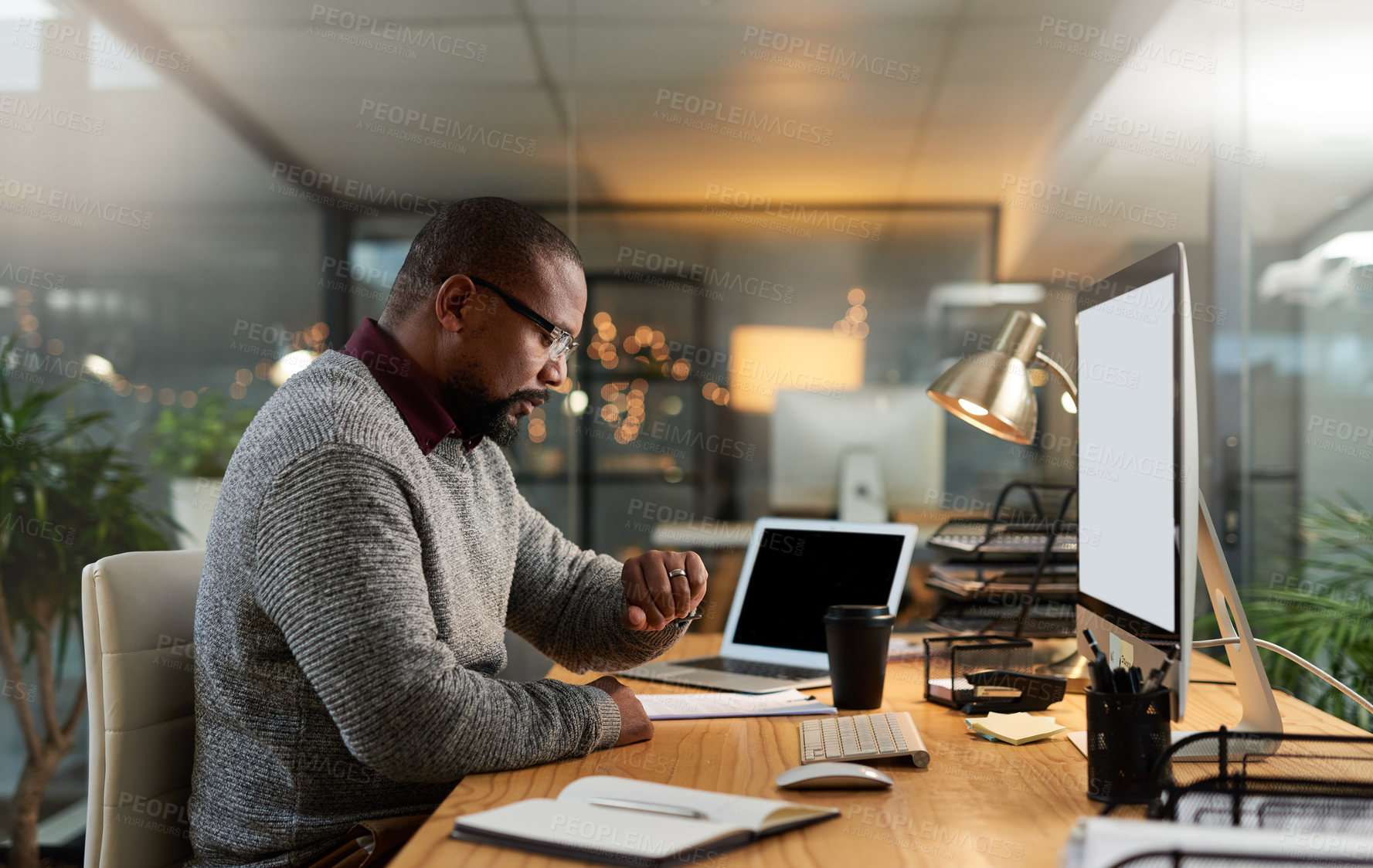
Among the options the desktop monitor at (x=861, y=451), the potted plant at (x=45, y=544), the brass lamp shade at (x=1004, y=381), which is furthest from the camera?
the desktop monitor at (x=861, y=451)

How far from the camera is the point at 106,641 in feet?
3.84

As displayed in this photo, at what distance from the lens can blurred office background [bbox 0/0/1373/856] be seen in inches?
116

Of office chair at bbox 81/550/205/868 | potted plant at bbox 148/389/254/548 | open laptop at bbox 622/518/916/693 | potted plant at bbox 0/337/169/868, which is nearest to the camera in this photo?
office chair at bbox 81/550/205/868

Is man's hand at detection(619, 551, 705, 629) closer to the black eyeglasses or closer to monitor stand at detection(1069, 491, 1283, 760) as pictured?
the black eyeglasses

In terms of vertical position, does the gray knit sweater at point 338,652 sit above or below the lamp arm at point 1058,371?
below

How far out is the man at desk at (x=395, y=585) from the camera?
0.95 metres

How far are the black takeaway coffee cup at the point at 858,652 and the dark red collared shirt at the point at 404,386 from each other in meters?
0.59

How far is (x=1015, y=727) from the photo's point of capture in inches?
45.3

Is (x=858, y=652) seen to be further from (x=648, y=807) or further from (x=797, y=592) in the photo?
(x=648, y=807)

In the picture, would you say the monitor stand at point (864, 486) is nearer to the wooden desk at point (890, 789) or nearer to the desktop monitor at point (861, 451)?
the desktop monitor at point (861, 451)

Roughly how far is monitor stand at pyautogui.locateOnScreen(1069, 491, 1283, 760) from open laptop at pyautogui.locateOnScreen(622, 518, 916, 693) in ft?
1.72

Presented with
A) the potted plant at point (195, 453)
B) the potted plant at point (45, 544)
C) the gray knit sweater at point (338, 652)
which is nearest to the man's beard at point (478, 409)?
the gray knit sweater at point (338, 652)

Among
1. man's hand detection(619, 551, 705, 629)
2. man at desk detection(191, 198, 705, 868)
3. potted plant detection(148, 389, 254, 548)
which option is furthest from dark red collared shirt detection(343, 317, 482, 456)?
potted plant detection(148, 389, 254, 548)

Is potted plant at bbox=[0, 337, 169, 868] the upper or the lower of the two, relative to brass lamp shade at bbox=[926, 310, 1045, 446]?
lower
